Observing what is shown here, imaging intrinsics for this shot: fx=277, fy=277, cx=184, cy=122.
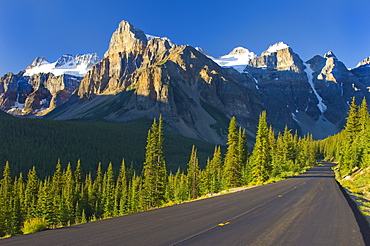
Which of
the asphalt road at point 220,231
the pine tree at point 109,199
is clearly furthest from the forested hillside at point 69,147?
the asphalt road at point 220,231

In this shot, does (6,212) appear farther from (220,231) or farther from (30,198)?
(220,231)

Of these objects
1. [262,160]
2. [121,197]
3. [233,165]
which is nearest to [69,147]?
[121,197]

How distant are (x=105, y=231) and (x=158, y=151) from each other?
35734mm

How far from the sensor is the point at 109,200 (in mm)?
63469

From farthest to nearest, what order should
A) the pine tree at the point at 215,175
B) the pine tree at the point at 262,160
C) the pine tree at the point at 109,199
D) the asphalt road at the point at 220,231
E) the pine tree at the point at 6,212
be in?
1. the pine tree at the point at 109,199
2. the pine tree at the point at 215,175
3. the pine tree at the point at 6,212
4. the pine tree at the point at 262,160
5. the asphalt road at the point at 220,231

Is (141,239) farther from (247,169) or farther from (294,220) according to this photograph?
(247,169)

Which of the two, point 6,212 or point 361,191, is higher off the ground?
point 361,191

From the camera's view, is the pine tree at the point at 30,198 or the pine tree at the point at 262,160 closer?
the pine tree at the point at 262,160

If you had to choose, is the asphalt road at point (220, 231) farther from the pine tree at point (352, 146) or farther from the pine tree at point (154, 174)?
the pine tree at point (352, 146)

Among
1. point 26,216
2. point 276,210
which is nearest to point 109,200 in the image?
point 26,216

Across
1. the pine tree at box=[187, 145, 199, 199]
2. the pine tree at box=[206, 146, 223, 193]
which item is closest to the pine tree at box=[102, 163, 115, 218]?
the pine tree at box=[187, 145, 199, 199]

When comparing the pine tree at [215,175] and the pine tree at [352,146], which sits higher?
the pine tree at [352,146]

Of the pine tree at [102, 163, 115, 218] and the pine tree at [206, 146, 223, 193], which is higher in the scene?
the pine tree at [206, 146, 223, 193]

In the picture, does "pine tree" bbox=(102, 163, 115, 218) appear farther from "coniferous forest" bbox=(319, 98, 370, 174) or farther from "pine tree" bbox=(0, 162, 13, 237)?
"coniferous forest" bbox=(319, 98, 370, 174)
